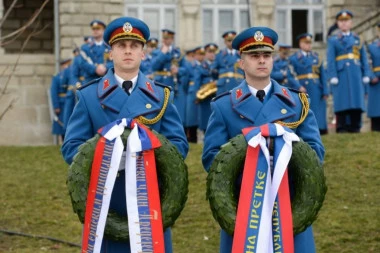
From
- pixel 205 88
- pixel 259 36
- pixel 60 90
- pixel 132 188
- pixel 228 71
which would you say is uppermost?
pixel 259 36

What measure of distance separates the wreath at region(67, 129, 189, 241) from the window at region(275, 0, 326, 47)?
67.0 feet

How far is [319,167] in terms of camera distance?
6.51 m

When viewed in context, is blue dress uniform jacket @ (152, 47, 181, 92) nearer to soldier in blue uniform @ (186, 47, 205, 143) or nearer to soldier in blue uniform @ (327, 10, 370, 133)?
soldier in blue uniform @ (186, 47, 205, 143)

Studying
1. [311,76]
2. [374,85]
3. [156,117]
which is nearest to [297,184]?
[156,117]

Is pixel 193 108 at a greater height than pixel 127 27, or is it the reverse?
pixel 127 27

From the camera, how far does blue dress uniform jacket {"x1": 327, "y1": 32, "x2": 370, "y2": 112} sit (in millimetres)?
16625

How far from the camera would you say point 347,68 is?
1686 centimetres

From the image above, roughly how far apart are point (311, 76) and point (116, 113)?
11574 mm

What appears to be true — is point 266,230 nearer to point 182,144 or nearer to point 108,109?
point 182,144

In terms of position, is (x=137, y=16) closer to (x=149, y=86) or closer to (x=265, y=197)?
(x=149, y=86)

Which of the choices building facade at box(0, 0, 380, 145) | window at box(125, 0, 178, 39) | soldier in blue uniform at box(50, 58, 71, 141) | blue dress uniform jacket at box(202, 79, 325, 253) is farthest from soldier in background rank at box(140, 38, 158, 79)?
blue dress uniform jacket at box(202, 79, 325, 253)

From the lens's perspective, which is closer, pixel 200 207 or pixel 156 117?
pixel 156 117

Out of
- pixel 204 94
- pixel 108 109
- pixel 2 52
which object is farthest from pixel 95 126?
pixel 2 52

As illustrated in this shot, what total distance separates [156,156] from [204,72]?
543 inches
